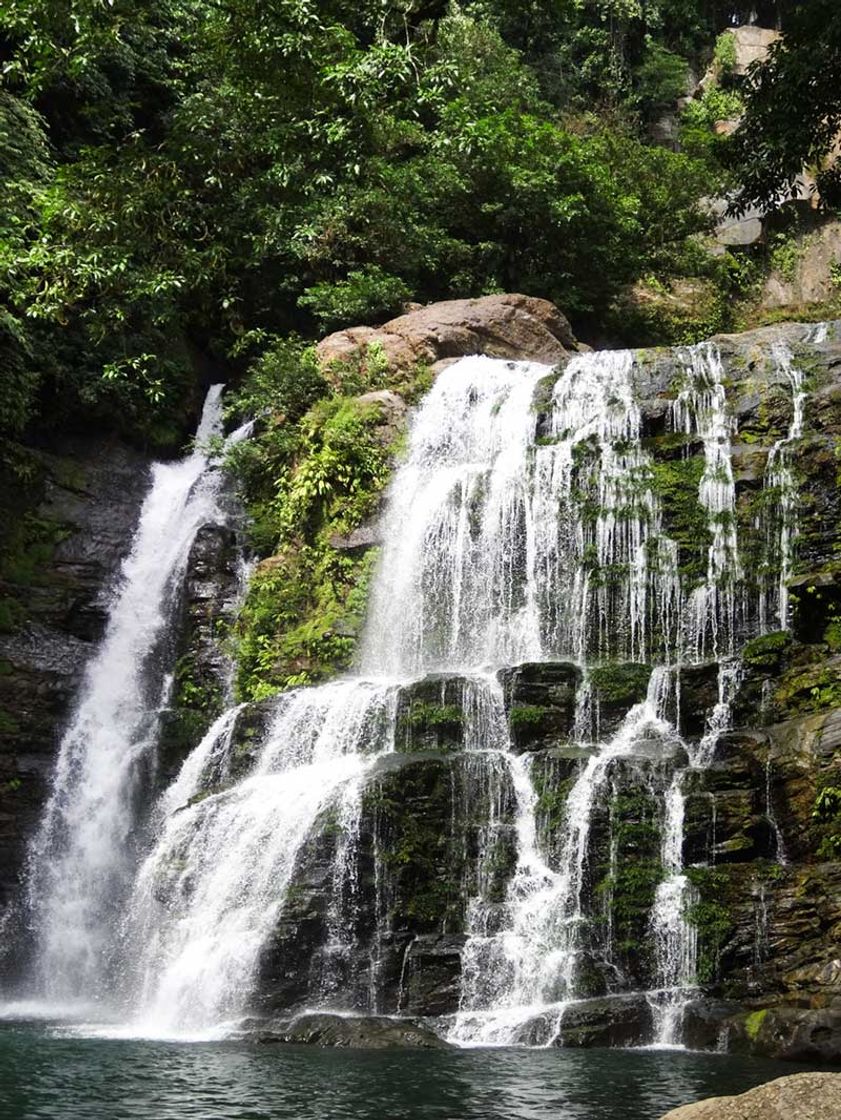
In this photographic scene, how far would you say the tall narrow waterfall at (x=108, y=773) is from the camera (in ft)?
54.4

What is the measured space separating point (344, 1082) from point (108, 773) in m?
10.3

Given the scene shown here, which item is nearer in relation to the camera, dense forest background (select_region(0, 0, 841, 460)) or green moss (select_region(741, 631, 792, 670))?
dense forest background (select_region(0, 0, 841, 460))

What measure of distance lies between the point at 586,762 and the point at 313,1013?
3.91 meters

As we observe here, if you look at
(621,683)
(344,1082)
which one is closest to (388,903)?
(344,1082)

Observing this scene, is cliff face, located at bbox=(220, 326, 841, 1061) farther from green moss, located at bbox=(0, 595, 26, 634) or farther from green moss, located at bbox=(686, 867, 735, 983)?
green moss, located at bbox=(0, 595, 26, 634)

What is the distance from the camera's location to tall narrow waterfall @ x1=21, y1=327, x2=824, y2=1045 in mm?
12141

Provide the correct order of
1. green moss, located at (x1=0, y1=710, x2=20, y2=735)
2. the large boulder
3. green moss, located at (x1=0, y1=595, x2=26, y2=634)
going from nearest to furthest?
green moss, located at (x1=0, y1=710, x2=20, y2=735) < green moss, located at (x1=0, y1=595, x2=26, y2=634) < the large boulder

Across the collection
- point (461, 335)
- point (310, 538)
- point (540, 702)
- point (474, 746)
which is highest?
point (461, 335)

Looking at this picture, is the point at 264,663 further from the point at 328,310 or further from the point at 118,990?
the point at 328,310

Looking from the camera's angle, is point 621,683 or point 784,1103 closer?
point 784,1103

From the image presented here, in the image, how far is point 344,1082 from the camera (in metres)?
8.75

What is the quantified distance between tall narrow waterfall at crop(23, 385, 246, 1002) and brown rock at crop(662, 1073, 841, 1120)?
12.3 metres

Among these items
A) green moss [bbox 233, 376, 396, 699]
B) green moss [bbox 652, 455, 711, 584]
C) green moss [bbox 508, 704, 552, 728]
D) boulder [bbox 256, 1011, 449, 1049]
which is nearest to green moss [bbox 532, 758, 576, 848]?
green moss [bbox 508, 704, 552, 728]

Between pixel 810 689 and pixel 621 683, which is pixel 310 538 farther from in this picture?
pixel 810 689
